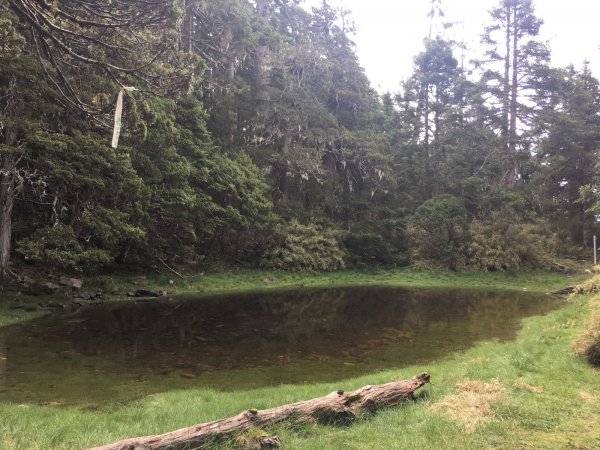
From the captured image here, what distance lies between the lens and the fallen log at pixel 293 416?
15.4 feet

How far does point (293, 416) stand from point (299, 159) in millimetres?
27655

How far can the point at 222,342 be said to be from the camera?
1277 cm

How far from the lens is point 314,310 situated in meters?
19.3

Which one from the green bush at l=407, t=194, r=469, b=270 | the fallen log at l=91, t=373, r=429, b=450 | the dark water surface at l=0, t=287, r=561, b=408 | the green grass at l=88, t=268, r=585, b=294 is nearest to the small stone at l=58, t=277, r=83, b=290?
the green grass at l=88, t=268, r=585, b=294

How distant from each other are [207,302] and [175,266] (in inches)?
272

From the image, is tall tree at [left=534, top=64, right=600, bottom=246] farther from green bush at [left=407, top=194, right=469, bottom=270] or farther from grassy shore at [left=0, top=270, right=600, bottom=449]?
grassy shore at [left=0, top=270, right=600, bottom=449]

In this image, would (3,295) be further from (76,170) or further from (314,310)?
(314,310)

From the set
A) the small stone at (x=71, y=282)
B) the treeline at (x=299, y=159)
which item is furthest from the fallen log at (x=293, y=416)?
the small stone at (x=71, y=282)

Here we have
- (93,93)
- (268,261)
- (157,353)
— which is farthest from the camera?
(268,261)

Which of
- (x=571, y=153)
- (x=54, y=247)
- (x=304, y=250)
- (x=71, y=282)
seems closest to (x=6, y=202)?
(x=54, y=247)

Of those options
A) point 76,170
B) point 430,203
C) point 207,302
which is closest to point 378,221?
point 430,203

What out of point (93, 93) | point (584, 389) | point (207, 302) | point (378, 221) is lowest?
point (207, 302)

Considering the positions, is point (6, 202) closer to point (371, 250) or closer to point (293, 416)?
point (293, 416)

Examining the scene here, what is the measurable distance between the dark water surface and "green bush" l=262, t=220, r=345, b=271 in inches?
336
